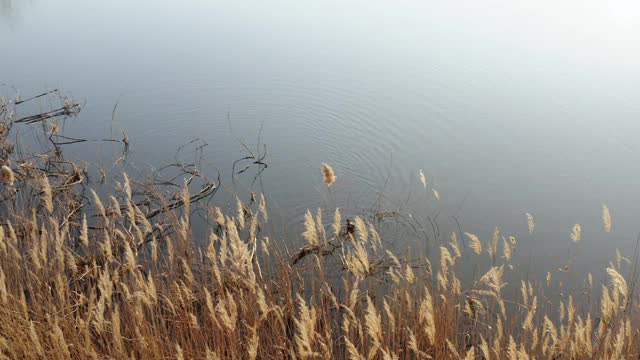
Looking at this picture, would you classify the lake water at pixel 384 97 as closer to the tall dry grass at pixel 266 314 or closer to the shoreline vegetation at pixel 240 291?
the shoreline vegetation at pixel 240 291

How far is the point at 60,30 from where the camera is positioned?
8.80m

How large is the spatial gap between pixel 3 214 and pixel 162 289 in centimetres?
162

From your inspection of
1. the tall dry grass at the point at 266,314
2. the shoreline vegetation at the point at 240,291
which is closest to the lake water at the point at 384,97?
the shoreline vegetation at the point at 240,291

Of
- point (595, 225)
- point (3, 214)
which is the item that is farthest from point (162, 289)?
point (595, 225)

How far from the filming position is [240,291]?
9.08 ft

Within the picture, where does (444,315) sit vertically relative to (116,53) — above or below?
below

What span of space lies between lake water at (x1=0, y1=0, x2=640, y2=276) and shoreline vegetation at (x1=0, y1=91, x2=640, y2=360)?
49cm

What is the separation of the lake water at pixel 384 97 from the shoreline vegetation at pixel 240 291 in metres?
0.49

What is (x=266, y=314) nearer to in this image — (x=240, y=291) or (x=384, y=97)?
(x=240, y=291)

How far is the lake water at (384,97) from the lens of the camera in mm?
4617

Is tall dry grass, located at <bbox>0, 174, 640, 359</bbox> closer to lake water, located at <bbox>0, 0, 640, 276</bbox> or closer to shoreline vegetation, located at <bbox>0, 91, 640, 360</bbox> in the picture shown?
shoreline vegetation, located at <bbox>0, 91, 640, 360</bbox>

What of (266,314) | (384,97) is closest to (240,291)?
(266,314)

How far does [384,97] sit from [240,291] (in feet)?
13.3

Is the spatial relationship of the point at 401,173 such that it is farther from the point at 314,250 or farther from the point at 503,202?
the point at 314,250
